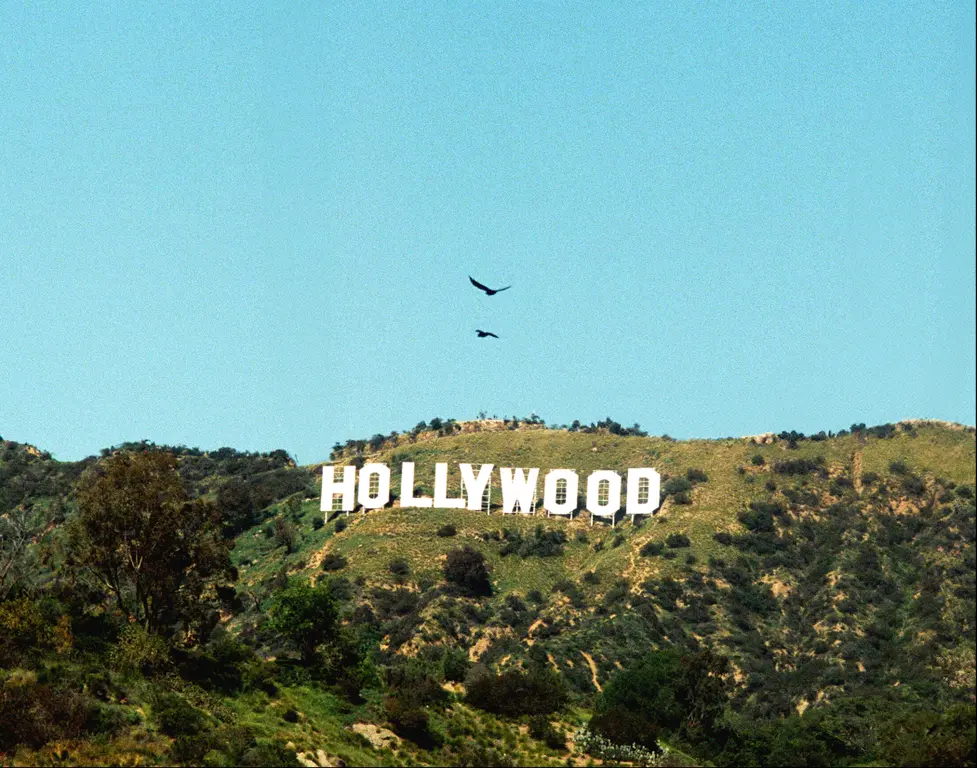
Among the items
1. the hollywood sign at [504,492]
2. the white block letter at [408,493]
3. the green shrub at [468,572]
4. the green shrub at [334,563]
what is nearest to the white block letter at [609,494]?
the hollywood sign at [504,492]

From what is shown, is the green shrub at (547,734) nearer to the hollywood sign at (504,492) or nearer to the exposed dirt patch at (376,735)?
the exposed dirt patch at (376,735)

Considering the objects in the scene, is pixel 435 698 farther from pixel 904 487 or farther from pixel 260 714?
pixel 904 487

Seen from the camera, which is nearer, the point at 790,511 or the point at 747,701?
the point at 747,701

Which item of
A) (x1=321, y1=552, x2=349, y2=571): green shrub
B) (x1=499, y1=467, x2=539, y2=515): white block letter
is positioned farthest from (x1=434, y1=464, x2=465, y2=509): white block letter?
(x1=321, y1=552, x2=349, y2=571): green shrub

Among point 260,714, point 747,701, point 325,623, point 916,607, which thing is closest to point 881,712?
point 747,701

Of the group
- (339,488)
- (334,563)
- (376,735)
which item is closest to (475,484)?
(339,488)

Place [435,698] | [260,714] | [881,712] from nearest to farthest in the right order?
[260,714] < [435,698] < [881,712]
